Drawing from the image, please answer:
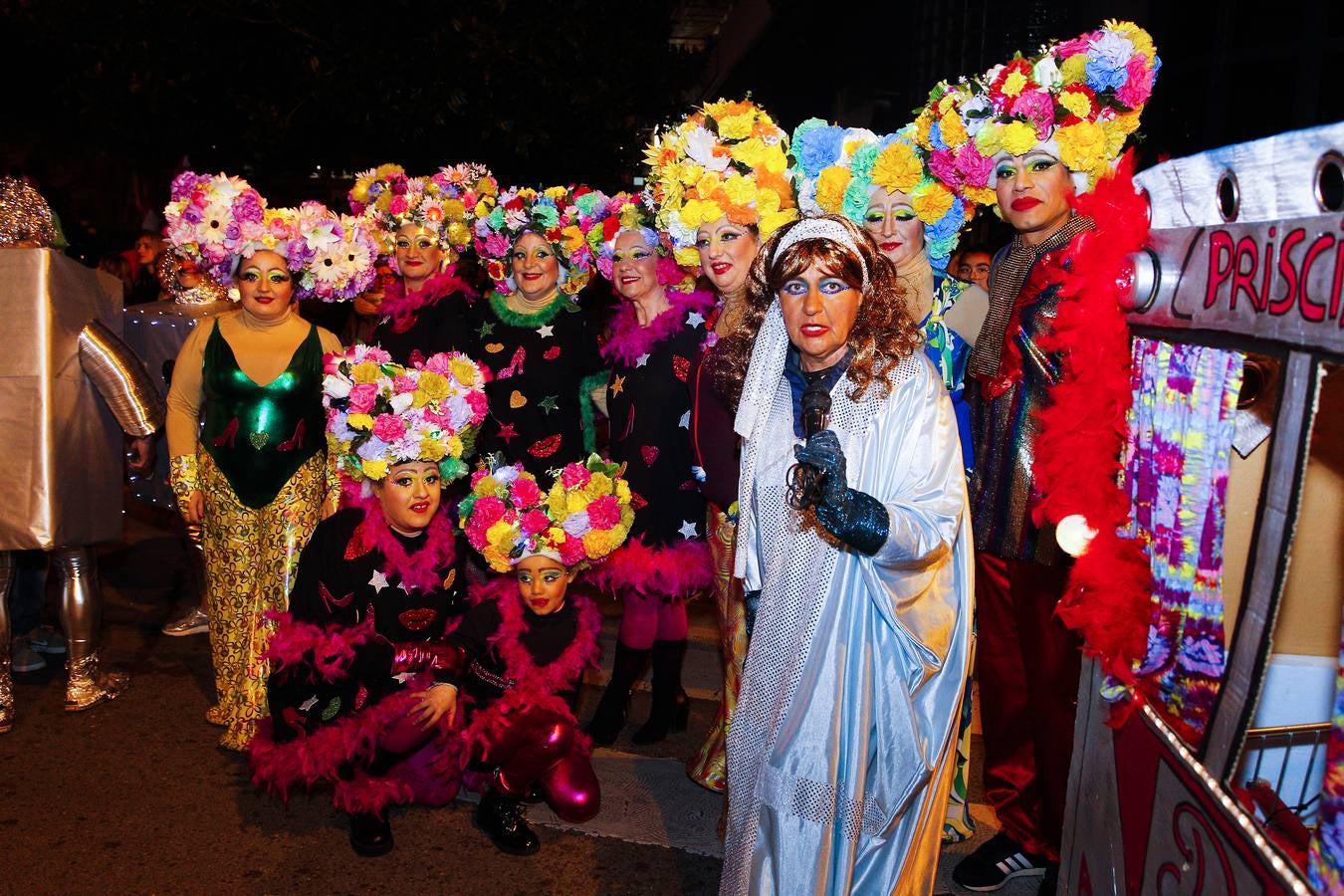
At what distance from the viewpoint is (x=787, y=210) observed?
4668 mm

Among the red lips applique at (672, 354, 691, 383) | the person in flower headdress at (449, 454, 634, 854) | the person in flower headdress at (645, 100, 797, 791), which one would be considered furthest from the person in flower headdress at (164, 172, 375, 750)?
the person in flower headdress at (645, 100, 797, 791)

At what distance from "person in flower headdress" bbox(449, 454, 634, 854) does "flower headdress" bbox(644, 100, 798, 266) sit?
3.73 ft

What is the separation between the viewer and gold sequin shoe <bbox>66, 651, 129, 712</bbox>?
5.39 m

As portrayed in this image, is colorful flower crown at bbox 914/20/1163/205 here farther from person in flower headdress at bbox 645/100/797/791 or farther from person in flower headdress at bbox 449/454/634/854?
person in flower headdress at bbox 449/454/634/854

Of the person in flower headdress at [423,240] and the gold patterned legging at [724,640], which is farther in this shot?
the person in flower headdress at [423,240]

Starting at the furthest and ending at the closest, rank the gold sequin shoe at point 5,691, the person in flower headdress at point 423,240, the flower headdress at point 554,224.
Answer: the person in flower headdress at point 423,240 < the flower headdress at point 554,224 < the gold sequin shoe at point 5,691

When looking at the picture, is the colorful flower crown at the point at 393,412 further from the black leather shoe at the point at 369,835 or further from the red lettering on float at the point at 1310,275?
the red lettering on float at the point at 1310,275

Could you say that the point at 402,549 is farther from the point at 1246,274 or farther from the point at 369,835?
the point at 1246,274

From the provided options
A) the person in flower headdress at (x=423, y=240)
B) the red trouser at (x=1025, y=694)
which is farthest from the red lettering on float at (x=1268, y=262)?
the person in flower headdress at (x=423, y=240)

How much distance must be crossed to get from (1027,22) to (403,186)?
23.0 feet

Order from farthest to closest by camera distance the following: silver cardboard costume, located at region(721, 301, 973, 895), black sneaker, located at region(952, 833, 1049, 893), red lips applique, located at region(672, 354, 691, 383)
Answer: red lips applique, located at region(672, 354, 691, 383)
black sneaker, located at region(952, 833, 1049, 893)
silver cardboard costume, located at region(721, 301, 973, 895)

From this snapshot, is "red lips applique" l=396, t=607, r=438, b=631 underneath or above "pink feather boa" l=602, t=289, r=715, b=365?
underneath

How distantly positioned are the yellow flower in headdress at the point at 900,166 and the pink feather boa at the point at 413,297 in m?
2.68

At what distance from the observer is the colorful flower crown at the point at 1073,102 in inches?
143
